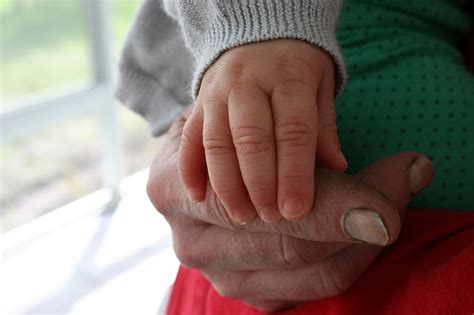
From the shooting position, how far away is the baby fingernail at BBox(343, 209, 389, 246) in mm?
347

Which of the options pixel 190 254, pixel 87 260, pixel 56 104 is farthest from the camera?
pixel 56 104

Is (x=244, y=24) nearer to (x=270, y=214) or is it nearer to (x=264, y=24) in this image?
(x=264, y=24)

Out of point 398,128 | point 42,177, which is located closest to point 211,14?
point 398,128

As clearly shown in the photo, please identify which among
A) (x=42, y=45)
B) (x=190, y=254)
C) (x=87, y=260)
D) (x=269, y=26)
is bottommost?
(x=87, y=260)

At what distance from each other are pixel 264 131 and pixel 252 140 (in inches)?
0.4

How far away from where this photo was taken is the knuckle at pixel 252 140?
1.13 ft

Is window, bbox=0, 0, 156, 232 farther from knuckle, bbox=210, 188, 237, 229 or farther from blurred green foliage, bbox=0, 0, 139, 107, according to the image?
knuckle, bbox=210, 188, 237, 229

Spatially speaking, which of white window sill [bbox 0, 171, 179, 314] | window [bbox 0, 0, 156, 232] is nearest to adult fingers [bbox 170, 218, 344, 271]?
white window sill [bbox 0, 171, 179, 314]

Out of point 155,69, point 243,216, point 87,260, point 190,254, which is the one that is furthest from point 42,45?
point 243,216

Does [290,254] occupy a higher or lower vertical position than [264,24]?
lower

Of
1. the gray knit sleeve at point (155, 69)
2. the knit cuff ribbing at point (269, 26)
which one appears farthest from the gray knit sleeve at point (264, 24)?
the gray knit sleeve at point (155, 69)

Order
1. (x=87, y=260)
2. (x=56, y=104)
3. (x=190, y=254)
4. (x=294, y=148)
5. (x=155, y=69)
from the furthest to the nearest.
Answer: (x=56, y=104) → (x=87, y=260) → (x=155, y=69) → (x=190, y=254) → (x=294, y=148)

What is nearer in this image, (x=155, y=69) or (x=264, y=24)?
(x=264, y=24)

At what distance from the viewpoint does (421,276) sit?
397 millimetres
